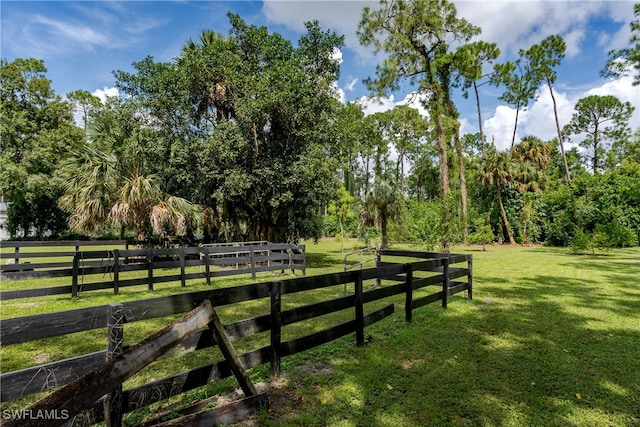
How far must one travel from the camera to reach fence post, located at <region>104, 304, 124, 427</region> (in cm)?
213

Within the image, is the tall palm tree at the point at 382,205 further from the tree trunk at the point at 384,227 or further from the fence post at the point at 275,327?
the fence post at the point at 275,327

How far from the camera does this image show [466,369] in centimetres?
407

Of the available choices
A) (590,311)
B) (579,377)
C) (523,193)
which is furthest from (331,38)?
(523,193)

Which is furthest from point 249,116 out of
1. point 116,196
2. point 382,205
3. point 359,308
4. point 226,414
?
point 226,414

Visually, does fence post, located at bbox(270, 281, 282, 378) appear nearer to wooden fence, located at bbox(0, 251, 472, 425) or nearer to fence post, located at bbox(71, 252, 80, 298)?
wooden fence, located at bbox(0, 251, 472, 425)

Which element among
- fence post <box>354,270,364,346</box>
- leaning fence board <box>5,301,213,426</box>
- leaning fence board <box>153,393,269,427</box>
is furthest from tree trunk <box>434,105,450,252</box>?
leaning fence board <box>5,301,213,426</box>

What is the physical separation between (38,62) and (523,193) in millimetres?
42289

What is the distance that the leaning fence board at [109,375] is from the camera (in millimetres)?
1612

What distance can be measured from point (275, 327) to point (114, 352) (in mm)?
1612

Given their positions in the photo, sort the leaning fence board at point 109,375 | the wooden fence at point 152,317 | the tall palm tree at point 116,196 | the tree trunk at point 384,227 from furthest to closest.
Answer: the tree trunk at point 384,227 → the tall palm tree at point 116,196 → the wooden fence at point 152,317 → the leaning fence board at point 109,375

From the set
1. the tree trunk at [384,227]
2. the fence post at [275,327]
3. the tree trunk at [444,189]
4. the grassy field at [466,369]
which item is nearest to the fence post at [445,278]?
the grassy field at [466,369]

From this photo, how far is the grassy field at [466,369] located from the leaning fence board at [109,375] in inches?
48.9

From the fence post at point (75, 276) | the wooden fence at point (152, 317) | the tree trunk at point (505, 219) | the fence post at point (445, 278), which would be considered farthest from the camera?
the tree trunk at point (505, 219)

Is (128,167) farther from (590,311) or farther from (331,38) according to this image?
(590,311)
